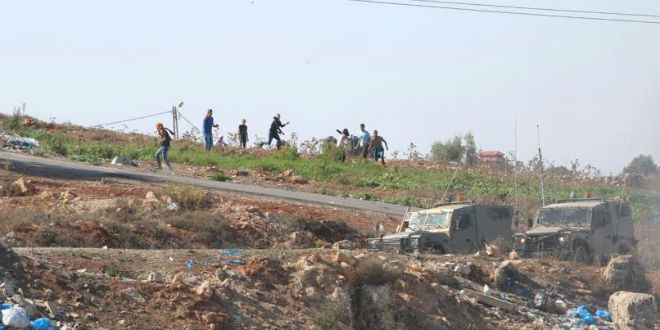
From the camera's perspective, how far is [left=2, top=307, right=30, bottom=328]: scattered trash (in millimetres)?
13086

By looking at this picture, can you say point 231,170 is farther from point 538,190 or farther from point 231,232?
point 231,232

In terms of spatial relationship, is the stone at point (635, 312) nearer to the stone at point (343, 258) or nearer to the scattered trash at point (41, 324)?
the stone at point (343, 258)

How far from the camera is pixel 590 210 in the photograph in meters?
24.5

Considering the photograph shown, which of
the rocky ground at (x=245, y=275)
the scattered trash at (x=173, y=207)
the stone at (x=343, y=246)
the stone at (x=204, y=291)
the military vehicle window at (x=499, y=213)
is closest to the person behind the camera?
the rocky ground at (x=245, y=275)

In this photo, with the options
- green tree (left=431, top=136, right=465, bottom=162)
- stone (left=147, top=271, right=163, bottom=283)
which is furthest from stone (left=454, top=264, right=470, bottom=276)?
green tree (left=431, top=136, right=465, bottom=162)

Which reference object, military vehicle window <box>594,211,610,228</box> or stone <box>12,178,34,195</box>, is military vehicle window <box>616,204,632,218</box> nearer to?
military vehicle window <box>594,211,610,228</box>

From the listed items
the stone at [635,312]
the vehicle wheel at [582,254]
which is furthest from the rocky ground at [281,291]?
the vehicle wheel at [582,254]

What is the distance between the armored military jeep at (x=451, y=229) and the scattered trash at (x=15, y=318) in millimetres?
10711

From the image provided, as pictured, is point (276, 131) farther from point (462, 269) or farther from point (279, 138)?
point (462, 269)

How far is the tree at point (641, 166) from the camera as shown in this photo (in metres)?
54.7

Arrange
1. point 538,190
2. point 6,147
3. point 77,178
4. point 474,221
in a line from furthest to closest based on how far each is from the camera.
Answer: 1. point 538,190
2. point 6,147
3. point 77,178
4. point 474,221

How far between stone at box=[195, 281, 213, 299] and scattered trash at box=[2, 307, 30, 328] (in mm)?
3186

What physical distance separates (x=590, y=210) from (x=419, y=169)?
18467 millimetres

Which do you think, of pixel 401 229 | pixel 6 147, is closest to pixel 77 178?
pixel 6 147
